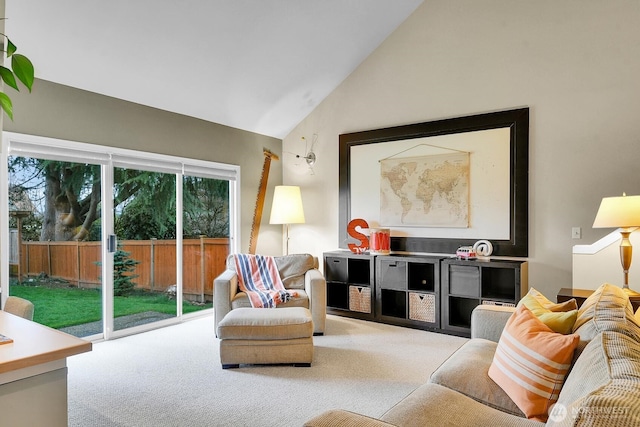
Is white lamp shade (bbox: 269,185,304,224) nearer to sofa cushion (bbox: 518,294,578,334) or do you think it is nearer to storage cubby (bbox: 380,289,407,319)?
storage cubby (bbox: 380,289,407,319)

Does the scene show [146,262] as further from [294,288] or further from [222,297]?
[294,288]

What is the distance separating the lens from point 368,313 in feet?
15.3

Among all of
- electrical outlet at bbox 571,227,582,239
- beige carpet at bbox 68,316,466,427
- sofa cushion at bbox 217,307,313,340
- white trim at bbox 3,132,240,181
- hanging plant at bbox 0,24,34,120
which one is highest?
hanging plant at bbox 0,24,34,120

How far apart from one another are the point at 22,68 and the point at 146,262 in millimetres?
2706

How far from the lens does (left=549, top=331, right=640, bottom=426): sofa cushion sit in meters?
0.84

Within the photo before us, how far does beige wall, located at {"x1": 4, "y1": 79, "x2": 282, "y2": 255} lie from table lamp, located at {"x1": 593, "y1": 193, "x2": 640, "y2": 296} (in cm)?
394

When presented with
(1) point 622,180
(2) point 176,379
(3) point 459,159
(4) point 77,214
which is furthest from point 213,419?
(1) point 622,180

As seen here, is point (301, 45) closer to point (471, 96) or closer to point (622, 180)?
point (471, 96)

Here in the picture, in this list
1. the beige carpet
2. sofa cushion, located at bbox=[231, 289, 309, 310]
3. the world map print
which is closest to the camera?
the beige carpet

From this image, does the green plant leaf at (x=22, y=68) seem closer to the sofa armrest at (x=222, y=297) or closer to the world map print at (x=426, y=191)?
the sofa armrest at (x=222, y=297)

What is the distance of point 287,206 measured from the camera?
525cm

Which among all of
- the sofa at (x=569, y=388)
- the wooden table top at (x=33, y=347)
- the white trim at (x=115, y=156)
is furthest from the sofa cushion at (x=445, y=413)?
the white trim at (x=115, y=156)

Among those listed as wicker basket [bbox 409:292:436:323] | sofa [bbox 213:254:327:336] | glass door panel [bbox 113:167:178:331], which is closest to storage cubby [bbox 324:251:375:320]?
sofa [bbox 213:254:327:336]

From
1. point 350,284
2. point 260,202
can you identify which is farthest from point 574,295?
point 260,202
